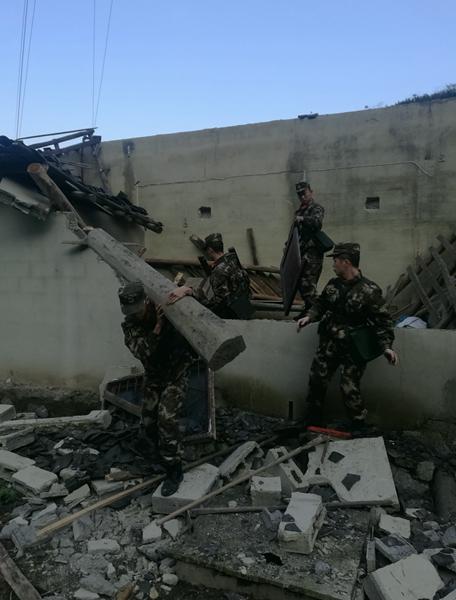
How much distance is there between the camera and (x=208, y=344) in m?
3.56

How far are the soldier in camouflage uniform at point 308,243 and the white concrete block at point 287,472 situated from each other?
6.85ft

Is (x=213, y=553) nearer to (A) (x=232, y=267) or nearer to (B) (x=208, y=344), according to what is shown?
(B) (x=208, y=344)

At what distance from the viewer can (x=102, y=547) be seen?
3.34 metres

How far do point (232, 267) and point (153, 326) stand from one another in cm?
161

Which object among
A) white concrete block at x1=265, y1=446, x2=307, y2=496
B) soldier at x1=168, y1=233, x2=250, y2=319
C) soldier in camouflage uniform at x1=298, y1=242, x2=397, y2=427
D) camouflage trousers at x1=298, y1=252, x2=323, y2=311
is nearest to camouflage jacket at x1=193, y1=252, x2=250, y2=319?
soldier at x1=168, y1=233, x2=250, y2=319

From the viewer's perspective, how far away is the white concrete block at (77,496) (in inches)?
156

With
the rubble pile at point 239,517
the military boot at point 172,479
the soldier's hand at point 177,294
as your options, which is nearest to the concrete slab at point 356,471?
the rubble pile at point 239,517

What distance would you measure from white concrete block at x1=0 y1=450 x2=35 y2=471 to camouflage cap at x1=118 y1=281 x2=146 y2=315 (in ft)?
6.10

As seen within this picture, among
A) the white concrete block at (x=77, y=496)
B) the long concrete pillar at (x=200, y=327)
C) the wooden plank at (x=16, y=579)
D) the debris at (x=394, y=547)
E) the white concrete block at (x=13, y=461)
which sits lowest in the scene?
the wooden plank at (x=16, y=579)

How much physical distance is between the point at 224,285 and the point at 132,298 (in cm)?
173

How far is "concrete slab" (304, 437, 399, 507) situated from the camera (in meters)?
3.60

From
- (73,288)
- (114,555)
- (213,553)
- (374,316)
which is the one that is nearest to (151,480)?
(114,555)

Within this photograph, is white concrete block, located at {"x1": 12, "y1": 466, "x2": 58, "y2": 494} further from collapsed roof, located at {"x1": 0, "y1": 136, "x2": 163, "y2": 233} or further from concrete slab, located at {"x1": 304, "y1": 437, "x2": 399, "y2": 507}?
collapsed roof, located at {"x1": 0, "y1": 136, "x2": 163, "y2": 233}

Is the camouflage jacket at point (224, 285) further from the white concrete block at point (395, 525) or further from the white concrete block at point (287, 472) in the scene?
the white concrete block at point (395, 525)
